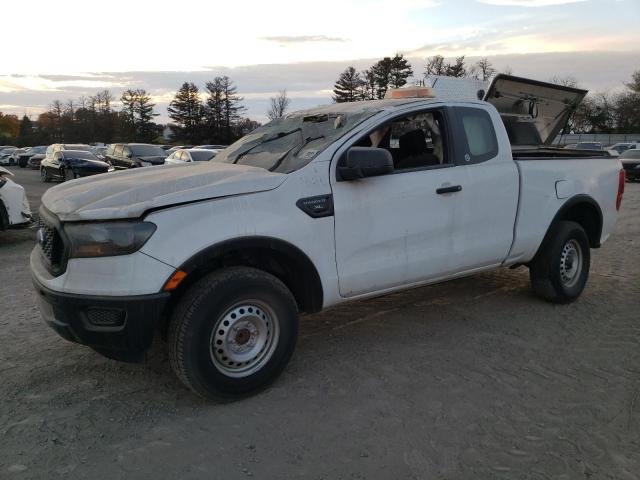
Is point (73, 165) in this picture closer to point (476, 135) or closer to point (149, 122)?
point (476, 135)

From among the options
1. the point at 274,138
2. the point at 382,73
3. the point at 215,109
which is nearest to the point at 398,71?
the point at 382,73

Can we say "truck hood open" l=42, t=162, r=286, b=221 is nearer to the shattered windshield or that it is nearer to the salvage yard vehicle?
the shattered windshield

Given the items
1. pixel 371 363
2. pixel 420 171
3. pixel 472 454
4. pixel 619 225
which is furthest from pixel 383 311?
pixel 619 225

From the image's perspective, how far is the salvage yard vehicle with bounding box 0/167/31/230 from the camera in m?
8.42

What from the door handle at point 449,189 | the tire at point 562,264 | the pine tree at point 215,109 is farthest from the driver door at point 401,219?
A: the pine tree at point 215,109

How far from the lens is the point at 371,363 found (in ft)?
13.3

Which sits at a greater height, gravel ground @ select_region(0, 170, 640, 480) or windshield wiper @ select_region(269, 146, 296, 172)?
windshield wiper @ select_region(269, 146, 296, 172)

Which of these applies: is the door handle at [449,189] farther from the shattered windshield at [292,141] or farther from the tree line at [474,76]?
the tree line at [474,76]

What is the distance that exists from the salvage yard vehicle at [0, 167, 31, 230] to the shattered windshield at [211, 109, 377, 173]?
17.3ft

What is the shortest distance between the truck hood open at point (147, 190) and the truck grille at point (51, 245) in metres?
0.14

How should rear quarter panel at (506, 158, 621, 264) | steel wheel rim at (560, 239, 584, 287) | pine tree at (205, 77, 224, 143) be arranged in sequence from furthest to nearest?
Answer: pine tree at (205, 77, 224, 143)
steel wheel rim at (560, 239, 584, 287)
rear quarter panel at (506, 158, 621, 264)

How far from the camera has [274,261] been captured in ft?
12.3

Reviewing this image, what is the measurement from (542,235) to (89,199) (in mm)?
3869

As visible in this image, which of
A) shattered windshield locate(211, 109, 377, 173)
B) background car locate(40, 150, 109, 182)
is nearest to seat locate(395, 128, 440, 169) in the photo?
shattered windshield locate(211, 109, 377, 173)
